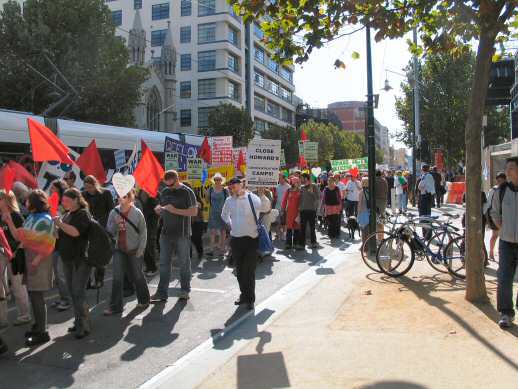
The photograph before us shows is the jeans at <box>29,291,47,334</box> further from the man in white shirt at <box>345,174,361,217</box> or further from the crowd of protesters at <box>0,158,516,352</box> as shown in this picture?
the man in white shirt at <box>345,174,361,217</box>

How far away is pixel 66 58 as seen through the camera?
98.8ft

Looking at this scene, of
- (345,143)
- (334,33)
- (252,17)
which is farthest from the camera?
(345,143)

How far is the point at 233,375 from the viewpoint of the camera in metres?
4.49

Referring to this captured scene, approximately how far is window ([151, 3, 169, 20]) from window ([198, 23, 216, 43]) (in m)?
4.65

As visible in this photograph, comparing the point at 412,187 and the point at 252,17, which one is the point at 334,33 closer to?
the point at 252,17

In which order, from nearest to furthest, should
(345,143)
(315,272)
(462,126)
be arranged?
(315,272)
(462,126)
(345,143)

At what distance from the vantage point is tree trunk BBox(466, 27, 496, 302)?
6348mm

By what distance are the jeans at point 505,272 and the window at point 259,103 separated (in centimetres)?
6499

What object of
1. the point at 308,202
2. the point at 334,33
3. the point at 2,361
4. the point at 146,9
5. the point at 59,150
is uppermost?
the point at 146,9

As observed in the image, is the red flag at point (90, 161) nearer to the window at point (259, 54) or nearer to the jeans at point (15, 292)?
the jeans at point (15, 292)

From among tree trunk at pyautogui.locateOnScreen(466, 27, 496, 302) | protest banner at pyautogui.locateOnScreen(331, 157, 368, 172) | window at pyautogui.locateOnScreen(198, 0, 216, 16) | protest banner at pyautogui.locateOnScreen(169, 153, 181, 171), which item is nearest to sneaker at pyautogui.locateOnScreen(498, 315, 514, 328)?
tree trunk at pyautogui.locateOnScreen(466, 27, 496, 302)

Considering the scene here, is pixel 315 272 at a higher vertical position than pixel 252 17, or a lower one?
lower

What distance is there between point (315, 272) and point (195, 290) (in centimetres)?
234

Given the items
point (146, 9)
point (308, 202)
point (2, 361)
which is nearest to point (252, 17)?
point (2, 361)
